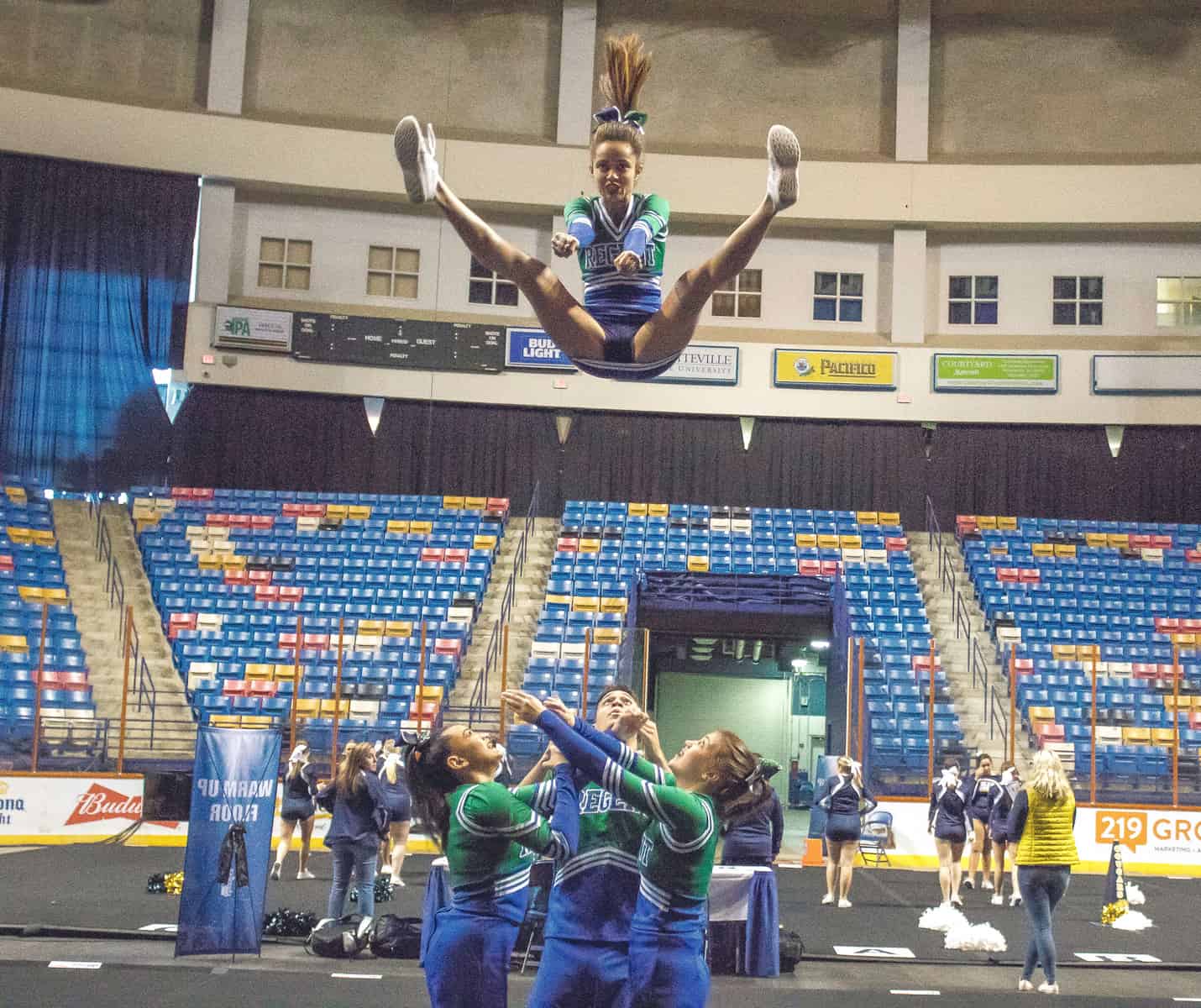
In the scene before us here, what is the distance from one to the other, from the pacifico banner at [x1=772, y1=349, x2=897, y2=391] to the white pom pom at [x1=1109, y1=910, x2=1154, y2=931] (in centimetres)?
1192

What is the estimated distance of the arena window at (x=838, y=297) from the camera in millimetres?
23625

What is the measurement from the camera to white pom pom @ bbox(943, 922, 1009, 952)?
10422 millimetres

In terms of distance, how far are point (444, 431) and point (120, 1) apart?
8920 millimetres

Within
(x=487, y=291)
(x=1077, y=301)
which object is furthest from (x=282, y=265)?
(x=1077, y=301)

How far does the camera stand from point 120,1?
22.4 meters

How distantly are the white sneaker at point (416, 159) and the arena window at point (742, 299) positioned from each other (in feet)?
60.8

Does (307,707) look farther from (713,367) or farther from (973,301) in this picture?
(973,301)

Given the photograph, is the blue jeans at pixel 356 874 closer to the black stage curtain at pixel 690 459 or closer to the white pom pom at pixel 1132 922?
the white pom pom at pixel 1132 922

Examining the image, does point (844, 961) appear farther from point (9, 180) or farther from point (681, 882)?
point (9, 180)

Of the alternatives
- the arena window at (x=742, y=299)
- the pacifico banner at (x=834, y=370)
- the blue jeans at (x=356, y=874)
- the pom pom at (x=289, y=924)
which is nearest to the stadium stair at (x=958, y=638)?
the pacifico banner at (x=834, y=370)

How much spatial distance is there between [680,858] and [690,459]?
19.3 m

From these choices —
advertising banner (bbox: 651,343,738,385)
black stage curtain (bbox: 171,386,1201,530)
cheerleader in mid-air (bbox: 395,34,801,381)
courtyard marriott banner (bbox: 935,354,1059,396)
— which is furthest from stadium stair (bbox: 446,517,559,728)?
cheerleader in mid-air (bbox: 395,34,801,381)

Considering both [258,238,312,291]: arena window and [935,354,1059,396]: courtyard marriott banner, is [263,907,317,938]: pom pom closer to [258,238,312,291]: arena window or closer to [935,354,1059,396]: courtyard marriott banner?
[258,238,312,291]: arena window

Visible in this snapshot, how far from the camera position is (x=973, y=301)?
23.3 meters
